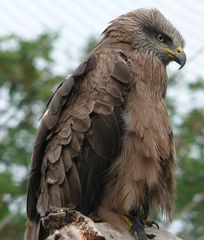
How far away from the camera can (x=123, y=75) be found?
7.48m

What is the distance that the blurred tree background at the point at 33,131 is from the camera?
47.5 ft

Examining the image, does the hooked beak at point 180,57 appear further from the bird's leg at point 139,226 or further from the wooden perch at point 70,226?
the wooden perch at point 70,226

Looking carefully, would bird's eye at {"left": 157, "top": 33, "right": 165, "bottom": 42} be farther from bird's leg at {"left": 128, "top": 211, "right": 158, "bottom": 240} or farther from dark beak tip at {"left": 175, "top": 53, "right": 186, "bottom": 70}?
bird's leg at {"left": 128, "top": 211, "right": 158, "bottom": 240}

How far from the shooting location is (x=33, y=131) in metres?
15.1

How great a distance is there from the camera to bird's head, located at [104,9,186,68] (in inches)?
320

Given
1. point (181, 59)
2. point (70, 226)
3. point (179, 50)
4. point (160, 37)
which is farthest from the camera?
point (160, 37)

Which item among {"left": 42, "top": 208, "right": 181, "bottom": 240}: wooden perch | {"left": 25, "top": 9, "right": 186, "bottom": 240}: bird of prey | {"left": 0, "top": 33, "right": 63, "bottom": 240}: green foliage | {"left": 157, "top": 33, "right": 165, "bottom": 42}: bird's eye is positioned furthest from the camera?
{"left": 0, "top": 33, "right": 63, "bottom": 240}: green foliage

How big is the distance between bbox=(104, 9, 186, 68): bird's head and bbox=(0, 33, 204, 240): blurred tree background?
606cm

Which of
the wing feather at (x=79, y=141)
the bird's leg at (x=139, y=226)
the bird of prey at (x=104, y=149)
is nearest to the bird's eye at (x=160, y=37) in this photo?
the bird of prey at (x=104, y=149)

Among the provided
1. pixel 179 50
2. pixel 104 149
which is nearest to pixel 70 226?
pixel 104 149

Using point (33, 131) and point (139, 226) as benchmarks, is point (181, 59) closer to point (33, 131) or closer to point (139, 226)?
point (139, 226)

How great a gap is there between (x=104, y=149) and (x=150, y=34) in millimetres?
1468

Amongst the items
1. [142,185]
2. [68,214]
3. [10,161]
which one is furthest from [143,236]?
[10,161]

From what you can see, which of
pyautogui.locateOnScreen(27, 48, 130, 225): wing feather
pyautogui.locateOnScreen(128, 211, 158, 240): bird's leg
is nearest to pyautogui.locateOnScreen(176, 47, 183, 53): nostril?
pyautogui.locateOnScreen(27, 48, 130, 225): wing feather
